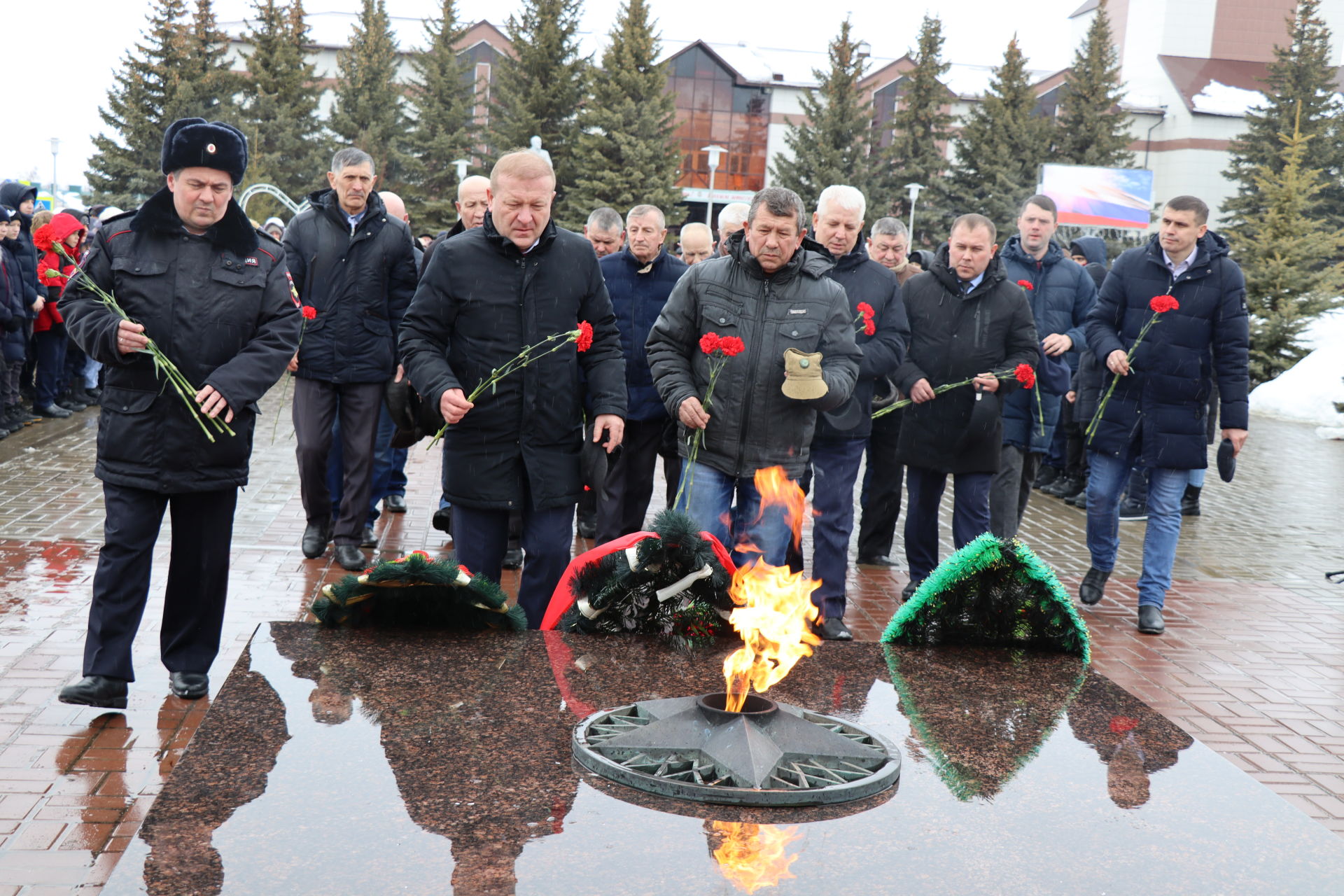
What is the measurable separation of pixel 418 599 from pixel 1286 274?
1009 inches

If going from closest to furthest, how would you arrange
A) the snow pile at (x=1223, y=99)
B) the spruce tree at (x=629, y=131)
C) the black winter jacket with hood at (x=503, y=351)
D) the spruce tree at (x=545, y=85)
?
the black winter jacket with hood at (x=503, y=351) < the spruce tree at (x=629, y=131) < the spruce tree at (x=545, y=85) < the snow pile at (x=1223, y=99)

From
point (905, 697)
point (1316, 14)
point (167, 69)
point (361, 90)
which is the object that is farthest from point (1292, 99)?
point (905, 697)

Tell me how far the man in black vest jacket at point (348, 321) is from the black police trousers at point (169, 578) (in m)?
2.19

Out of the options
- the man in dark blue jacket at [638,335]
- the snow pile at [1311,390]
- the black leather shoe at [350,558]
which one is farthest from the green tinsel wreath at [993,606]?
the snow pile at [1311,390]

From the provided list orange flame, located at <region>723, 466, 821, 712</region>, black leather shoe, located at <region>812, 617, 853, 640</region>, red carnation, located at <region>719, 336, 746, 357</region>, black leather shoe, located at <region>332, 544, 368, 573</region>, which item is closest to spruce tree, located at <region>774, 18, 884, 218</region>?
black leather shoe, located at <region>332, 544, 368, 573</region>

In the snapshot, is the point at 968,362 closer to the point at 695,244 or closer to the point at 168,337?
the point at 695,244

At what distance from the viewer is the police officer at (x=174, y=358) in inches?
170

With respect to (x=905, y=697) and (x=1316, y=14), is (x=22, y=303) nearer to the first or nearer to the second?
(x=905, y=697)

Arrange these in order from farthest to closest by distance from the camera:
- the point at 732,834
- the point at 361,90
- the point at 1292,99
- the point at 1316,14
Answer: the point at 361,90, the point at 1316,14, the point at 1292,99, the point at 732,834

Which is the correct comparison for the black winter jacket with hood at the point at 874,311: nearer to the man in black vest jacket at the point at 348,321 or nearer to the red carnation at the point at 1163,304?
the red carnation at the point at 1163,304

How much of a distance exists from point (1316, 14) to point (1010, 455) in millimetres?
43877

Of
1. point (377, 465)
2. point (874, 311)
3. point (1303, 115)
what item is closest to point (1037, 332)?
point (874, 311)

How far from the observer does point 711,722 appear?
3104mm

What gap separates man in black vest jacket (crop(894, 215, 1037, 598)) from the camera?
6480 mm
